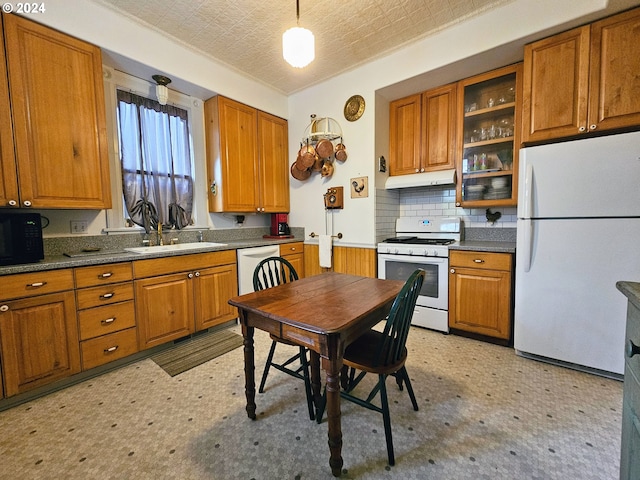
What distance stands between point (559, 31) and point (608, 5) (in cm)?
26

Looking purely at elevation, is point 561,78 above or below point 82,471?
above

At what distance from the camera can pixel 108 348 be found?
212cm

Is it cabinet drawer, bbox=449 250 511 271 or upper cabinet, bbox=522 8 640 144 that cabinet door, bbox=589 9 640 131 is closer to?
upper cabinet, bbox=522 8 640 144

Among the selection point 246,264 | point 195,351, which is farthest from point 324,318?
point 246,264

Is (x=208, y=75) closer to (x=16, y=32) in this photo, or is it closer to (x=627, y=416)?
(x=16, y=32)

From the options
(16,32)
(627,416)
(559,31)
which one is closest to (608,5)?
(559,31)

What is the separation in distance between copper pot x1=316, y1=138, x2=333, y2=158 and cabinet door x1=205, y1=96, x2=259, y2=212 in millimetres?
779

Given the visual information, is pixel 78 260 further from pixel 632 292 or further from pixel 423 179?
pixel 423 179

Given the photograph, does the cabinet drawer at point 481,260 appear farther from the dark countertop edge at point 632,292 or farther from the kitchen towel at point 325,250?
the dark countertop edge at point 632,292

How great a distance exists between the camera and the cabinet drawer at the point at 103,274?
6.44 ft

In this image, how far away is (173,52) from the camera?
261 centimetres

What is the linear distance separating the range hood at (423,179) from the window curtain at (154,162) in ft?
7.56

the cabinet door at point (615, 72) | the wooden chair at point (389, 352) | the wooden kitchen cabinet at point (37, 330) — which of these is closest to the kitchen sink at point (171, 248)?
the wooden kitchen cabinet at point (37, 330)

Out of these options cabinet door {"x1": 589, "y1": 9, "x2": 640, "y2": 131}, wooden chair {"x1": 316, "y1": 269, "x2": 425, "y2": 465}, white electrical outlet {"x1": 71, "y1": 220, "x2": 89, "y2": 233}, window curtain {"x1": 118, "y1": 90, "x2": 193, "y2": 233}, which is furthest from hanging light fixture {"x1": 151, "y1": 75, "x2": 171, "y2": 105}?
cabinet door {"x1": 589, "y1": 9, "x2": 640, "y2": 131}
